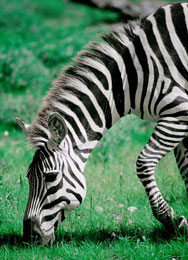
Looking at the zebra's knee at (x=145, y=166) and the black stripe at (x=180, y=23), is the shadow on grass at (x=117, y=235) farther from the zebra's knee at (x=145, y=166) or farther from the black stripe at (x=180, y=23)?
the black stripe at (x=180, y=23)

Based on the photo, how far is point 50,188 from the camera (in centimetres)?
443

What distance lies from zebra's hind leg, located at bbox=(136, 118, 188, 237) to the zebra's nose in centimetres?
121

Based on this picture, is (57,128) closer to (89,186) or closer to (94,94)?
(94,94)

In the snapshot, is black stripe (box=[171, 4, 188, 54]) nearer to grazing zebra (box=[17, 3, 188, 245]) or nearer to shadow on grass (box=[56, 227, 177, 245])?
grazing zebra (box=[17, 3, 188, 245])

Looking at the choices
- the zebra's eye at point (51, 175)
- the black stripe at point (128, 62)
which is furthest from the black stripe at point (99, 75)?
the zebra's eye at point (51, 175)

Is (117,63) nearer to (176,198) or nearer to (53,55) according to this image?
(176,198)

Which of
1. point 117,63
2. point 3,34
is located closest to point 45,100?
point 117,63

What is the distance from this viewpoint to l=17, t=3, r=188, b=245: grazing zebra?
4449 millimetres

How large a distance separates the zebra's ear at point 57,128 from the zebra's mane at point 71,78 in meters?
0.13

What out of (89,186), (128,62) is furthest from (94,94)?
(89,186)

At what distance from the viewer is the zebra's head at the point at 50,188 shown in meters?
4.40

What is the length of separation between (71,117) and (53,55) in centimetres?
762

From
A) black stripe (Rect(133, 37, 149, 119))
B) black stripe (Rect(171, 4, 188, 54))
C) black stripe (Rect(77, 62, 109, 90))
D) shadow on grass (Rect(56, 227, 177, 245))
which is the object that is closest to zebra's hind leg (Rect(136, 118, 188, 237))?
shadow on grass (Rect(56, 227, 177, 245))

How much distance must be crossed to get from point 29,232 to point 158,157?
1476 mm
